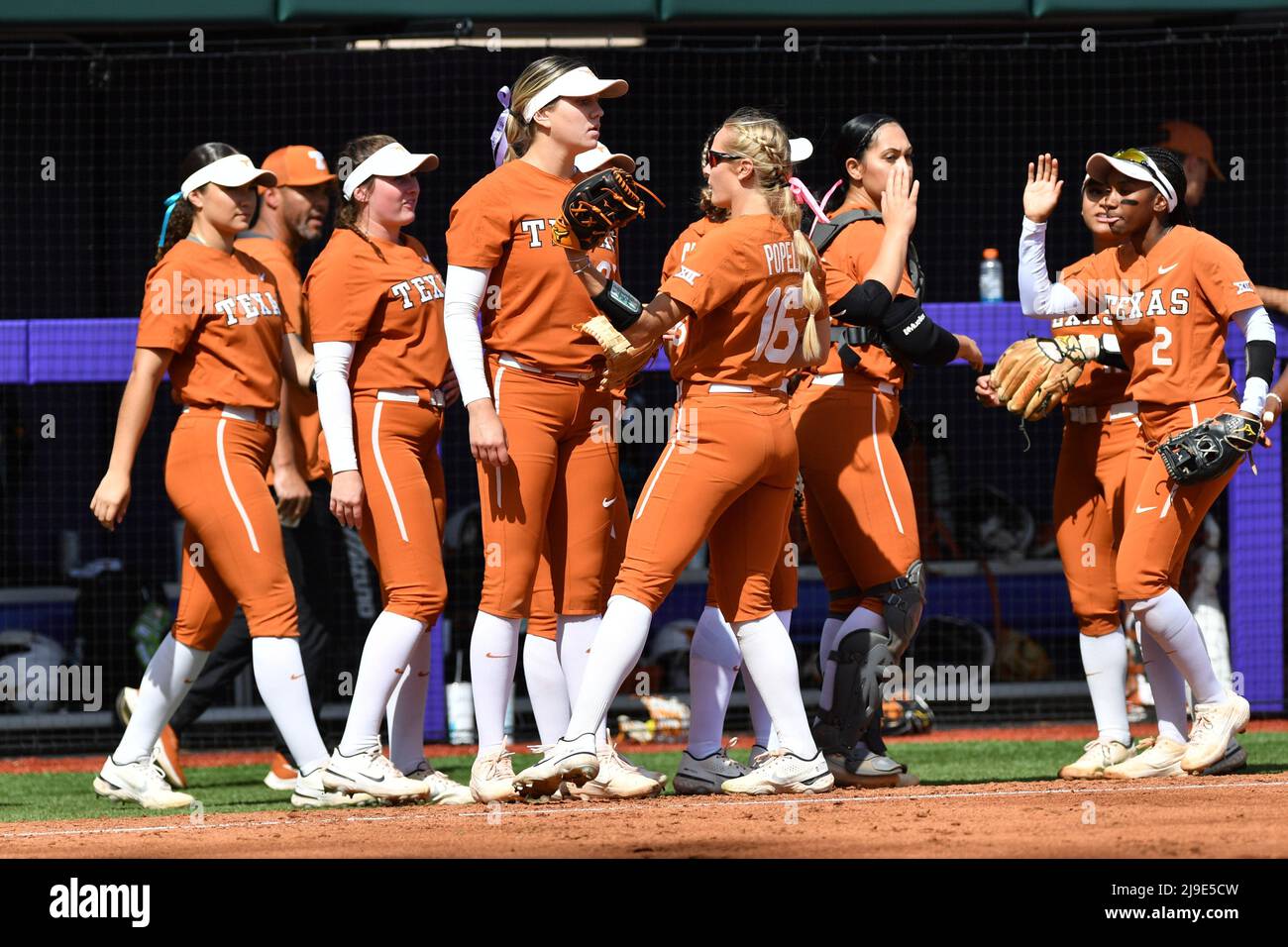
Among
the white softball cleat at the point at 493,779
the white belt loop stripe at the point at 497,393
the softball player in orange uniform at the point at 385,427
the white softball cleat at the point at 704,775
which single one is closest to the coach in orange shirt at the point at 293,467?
the softball player in orange uniform at the point at 385,427

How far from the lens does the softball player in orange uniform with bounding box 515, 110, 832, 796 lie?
4711 millimetres

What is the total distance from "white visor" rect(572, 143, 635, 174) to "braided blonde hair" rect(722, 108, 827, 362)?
0.33 m

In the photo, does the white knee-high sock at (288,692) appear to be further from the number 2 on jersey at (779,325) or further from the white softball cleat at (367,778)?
the number 2 on jersey at (779,325)

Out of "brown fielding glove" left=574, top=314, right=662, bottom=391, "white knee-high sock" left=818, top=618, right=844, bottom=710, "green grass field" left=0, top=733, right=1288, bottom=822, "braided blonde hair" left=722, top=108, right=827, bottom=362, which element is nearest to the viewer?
"brown fielding glove" left=574, top=314, right=662, bottom=391

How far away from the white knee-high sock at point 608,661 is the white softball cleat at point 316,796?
0.99 metres

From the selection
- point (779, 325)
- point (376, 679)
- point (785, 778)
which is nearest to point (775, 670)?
point (785, 778)

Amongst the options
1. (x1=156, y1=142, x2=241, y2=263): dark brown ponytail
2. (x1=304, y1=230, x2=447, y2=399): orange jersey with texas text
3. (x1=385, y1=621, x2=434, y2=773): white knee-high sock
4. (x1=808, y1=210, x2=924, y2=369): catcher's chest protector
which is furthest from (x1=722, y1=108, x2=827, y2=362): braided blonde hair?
(x1=156, y1=142, x2=241, y2=263): dark brown ponytail

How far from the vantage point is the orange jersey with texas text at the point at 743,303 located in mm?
4738

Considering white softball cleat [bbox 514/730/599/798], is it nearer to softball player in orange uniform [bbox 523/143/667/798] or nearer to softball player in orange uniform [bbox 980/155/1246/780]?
softball player in orange uniform [bbox 523/143/667/798]

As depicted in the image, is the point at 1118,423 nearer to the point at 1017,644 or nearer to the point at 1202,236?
the point at 1202,236

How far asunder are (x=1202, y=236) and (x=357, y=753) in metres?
3.10

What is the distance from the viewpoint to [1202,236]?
18.8ft

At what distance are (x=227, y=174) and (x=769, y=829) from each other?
277 centimetres

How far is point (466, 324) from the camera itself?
4957mm
